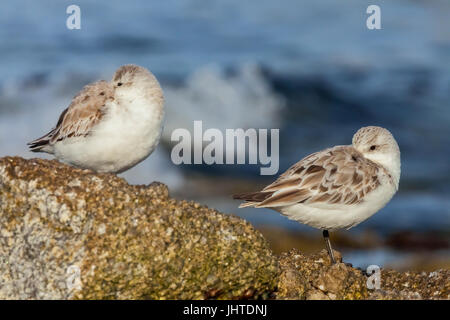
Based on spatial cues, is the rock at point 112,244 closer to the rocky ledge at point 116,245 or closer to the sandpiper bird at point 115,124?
the rocky ledge at point 116,245

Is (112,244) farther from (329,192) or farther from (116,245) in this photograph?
(329,192)

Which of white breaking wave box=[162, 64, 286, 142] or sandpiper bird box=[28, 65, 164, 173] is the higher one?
white breaking wave box=[162, 64, 286, 142]

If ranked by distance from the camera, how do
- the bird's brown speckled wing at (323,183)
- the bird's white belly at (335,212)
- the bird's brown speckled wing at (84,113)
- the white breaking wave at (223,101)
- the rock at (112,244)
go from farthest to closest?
the white breaking wave at (223,101) < the bird's brown speckled wing at (84,113) < the bird's white belly at (335,212) < the bird's brown speckled wing at (323,183) < the rock at (112,244)

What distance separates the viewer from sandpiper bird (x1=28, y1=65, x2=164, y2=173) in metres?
9.14

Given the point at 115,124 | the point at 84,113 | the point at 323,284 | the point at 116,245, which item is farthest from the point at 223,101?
the point at 116,245

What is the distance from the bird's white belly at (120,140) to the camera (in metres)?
9.11

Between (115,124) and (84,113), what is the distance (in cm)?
60

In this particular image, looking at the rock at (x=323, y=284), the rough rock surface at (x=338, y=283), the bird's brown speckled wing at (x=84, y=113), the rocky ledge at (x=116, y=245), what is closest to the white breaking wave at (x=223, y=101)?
the bird's brown speckled wing at (x=84, y=113)

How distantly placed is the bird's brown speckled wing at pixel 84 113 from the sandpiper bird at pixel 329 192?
2013 mm

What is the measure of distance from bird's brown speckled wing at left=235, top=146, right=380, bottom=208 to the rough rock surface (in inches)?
26.6

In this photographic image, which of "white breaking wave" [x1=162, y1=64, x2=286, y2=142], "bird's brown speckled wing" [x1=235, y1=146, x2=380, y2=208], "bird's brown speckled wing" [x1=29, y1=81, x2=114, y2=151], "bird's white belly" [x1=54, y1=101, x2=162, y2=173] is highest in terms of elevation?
"white breaking wave" [x1=162, y1=64, x2=286, y2=142]

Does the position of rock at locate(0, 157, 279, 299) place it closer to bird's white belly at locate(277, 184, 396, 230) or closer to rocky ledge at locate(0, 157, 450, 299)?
rocky ledge at locate(0, 157, 450, 299)

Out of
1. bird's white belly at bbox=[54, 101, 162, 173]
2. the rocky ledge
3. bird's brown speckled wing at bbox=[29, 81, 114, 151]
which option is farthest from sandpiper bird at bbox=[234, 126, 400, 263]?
bird's brown speckled wing at bbox=[29, 81, 114, 151]
